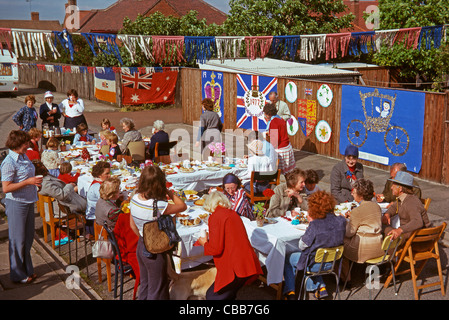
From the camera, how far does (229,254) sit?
517 centimetres

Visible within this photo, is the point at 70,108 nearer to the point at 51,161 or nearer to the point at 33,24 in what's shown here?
the point at 51,161

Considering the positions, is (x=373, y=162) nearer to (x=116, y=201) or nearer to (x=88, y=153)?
(x=88, y=153)

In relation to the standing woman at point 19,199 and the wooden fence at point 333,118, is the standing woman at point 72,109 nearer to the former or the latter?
the wooden fence at point 333,118

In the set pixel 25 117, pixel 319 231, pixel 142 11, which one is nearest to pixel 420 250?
pixel 319 231

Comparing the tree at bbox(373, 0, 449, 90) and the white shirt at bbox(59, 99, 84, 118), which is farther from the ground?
the tree at bbox(373, 0, 449, 90)

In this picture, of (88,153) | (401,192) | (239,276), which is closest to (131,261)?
(239,276)

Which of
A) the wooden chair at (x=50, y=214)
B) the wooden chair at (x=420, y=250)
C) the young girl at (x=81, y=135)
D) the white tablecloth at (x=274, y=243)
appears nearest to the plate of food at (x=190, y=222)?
the white tablecloth at (x=274, y=243)

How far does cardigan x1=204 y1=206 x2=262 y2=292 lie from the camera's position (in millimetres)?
5156

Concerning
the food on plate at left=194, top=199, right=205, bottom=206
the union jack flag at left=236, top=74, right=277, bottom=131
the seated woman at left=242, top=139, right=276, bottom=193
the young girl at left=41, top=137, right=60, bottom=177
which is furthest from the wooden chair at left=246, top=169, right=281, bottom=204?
the union jack flag at left=236, top=74, right=277, bottom=131

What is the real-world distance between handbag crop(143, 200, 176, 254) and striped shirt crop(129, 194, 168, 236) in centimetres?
4

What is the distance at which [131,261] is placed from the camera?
19.7 feet

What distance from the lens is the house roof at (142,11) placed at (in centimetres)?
4147

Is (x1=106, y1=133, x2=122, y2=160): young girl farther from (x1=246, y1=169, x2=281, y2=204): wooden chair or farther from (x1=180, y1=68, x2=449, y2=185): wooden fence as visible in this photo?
(x1=180, y1=68, x2=449, y2=185): wooden fence

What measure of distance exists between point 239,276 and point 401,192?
2.70 meters
